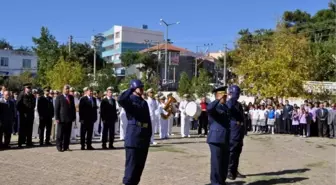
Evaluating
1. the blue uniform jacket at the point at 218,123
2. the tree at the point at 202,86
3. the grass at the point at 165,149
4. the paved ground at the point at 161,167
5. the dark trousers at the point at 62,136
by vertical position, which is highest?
the tree at the point at 202,86

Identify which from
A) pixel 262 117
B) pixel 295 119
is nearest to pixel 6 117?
pixel 295 119

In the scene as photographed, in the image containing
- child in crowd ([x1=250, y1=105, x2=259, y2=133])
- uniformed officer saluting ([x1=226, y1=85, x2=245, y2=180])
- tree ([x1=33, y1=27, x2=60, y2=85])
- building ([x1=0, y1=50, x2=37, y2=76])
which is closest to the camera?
uniformed officer saluting ([x1=226, y1=85, x2=245, y2=180])

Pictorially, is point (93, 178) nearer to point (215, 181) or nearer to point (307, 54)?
point (215, 181)

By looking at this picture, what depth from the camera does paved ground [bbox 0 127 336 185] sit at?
9742 mm

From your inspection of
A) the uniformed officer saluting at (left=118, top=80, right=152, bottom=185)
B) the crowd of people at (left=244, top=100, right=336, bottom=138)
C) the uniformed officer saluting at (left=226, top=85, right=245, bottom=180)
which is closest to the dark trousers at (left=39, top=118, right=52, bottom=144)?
the uniformed officer saluting at (left=226, top=85, right=245, bottom=180)

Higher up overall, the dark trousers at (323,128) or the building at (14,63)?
the building at (14,63)

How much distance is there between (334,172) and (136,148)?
6.12 metres

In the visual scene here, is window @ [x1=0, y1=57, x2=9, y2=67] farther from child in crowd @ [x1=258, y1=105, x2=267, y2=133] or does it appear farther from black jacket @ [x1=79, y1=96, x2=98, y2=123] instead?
black jacket @ [x1=79, y1=96, x2=98, y2=123]

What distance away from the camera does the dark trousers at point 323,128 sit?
923 inches

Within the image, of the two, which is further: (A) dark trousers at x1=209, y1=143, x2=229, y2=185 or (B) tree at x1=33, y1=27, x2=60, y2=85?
(B) tree at x1=33, y1=27, x2=60, y2=85

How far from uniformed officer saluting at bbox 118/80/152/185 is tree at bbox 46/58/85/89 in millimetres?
40244

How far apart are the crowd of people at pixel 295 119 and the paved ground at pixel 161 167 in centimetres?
799

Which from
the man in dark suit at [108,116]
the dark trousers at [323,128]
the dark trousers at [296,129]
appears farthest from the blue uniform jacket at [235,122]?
the dark trousers at [296,129]

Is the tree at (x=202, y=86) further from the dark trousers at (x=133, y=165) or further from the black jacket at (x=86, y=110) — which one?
the dark trousers at (x=133, y=165)
